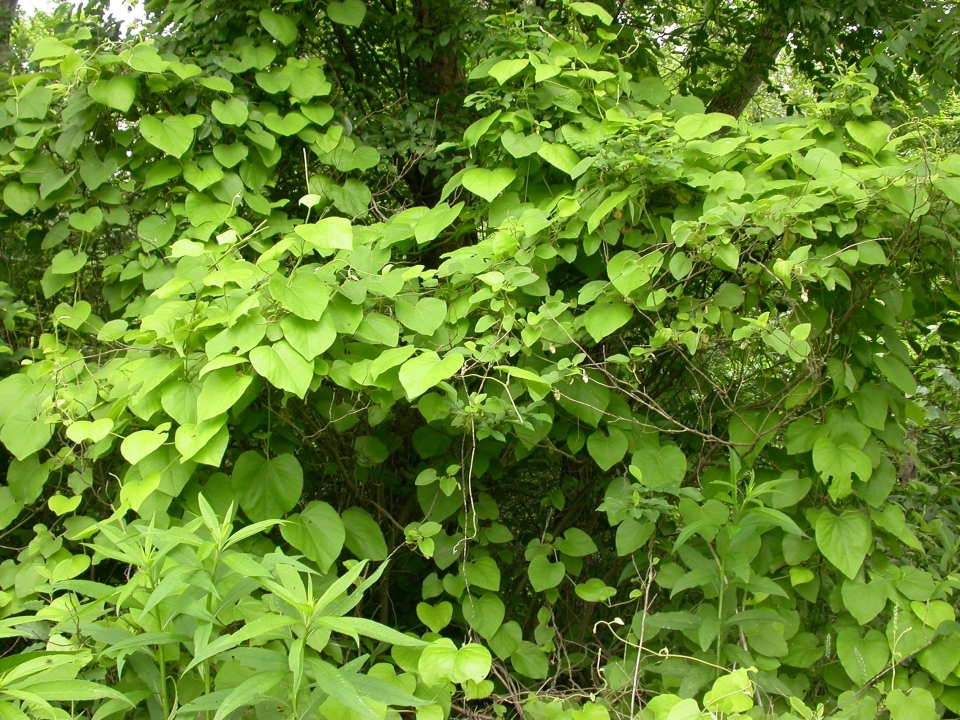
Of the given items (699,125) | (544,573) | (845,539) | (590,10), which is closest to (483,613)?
(544,573)

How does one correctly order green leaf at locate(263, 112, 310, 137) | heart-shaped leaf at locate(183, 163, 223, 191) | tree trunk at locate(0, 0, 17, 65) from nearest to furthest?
1. heart-shaped leaf at locate(183, 163, 223, 191)
2. green leaf at locate(263, 112, 310, 137)
3. tree trunk at locate(0, 0, 17, 65)

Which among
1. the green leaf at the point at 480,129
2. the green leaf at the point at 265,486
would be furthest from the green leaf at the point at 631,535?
the green leaf at the point at 480,129

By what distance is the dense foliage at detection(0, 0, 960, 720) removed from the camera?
1.70m

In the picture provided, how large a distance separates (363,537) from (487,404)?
1.85 feet

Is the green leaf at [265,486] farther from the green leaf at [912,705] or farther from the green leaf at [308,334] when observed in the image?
the green leaf at [912,705]

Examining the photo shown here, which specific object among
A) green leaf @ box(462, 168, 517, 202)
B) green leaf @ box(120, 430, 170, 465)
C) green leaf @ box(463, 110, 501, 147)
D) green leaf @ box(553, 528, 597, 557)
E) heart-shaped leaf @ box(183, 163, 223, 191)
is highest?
heart-shaped leaf @ box(183, 163, 223, 191)

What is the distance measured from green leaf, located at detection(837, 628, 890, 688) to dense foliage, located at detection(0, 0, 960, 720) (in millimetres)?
12

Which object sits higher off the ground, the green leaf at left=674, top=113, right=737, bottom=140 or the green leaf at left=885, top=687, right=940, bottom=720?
the green leaf at left=674, top=113, right=737, bottom=140

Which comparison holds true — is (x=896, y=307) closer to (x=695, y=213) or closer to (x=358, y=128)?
(x=695, y=213)

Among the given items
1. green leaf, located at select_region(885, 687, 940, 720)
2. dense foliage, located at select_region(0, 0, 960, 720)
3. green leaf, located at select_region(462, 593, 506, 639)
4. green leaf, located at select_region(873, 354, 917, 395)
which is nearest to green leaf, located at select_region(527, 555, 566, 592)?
dense foliage, located at select_region(0, 0, 960, 720)

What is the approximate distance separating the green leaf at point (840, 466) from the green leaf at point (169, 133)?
2.19 m

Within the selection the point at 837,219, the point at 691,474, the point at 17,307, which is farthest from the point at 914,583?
the point at 17,307

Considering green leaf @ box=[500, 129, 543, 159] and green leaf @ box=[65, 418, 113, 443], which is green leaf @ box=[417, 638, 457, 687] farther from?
green leaf @ box=[500, 129, 543, 159]

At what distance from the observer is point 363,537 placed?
7.00 ft
